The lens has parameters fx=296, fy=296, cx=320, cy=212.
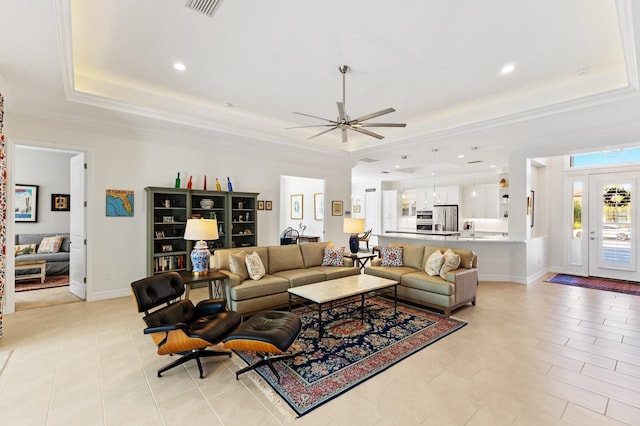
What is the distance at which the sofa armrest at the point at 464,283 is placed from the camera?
13.5 feet

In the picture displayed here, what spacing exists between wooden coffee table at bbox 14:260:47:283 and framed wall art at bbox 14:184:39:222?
1.56 m

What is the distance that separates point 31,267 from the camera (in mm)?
5609

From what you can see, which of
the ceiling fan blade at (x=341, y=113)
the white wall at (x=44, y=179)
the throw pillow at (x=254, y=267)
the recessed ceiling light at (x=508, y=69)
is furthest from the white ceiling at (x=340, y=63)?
the white wall at (x=44, y=179)

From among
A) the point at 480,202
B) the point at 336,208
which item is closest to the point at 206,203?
the point at 336,208

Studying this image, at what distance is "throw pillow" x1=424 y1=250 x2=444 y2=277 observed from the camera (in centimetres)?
445

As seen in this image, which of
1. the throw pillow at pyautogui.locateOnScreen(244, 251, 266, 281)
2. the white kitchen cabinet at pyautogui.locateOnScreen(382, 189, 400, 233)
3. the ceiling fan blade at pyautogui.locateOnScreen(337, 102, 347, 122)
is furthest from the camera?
the white kitchen cabinet at pyautogui.locateOnScreen(382, 189, 400, 233)

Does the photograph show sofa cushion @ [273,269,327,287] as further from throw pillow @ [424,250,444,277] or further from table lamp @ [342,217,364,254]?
throw pillow @ [424,250,444,277]

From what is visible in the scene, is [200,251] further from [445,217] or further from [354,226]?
[445,217]

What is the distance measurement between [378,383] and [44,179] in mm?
8271

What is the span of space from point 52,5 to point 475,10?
3369mm

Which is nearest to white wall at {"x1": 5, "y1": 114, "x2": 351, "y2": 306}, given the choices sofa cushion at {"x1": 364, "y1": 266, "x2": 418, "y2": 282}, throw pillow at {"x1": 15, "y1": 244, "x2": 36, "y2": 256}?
throw pillow at {"x1": 15, "y1": 244, "x2": 36, "y2": 256}

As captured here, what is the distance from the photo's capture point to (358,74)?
12.6ft

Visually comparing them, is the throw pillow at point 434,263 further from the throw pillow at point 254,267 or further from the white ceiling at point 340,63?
the throw pillow at point 254,267

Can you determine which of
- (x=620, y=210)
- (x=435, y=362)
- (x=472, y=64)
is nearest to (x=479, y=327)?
(x=435, y=362)
